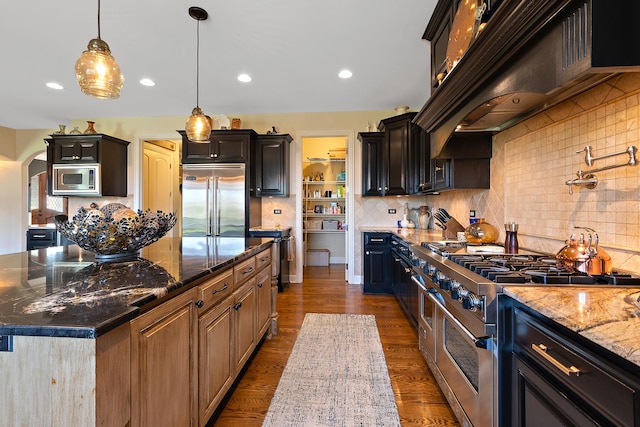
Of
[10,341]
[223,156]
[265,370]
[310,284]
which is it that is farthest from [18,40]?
[310,284]

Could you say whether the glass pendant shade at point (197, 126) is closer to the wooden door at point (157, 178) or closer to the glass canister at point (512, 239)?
the glass canister at point (512, 239)

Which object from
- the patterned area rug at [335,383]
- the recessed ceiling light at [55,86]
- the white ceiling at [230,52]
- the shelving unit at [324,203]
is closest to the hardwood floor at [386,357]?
the patterned area rug at [335,383]

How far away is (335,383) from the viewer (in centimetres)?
206

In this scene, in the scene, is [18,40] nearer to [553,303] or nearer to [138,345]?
[138,345]

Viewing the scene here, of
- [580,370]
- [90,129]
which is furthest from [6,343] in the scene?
[90,129]

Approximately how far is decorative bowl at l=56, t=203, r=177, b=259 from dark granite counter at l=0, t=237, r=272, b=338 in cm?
8

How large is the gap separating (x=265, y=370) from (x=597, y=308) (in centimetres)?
201

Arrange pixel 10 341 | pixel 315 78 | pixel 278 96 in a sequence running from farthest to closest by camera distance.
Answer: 1. pixel 278 96
2. pixel 315 78
3. pixel 10 341

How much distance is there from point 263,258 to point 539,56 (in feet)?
6.92

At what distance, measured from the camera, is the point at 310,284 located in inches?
188

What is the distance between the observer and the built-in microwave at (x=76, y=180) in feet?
15.7

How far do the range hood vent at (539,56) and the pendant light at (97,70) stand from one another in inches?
76.1

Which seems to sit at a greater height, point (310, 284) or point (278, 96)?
point (278, 96)

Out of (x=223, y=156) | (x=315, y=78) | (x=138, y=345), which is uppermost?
(x=315, y=78)
